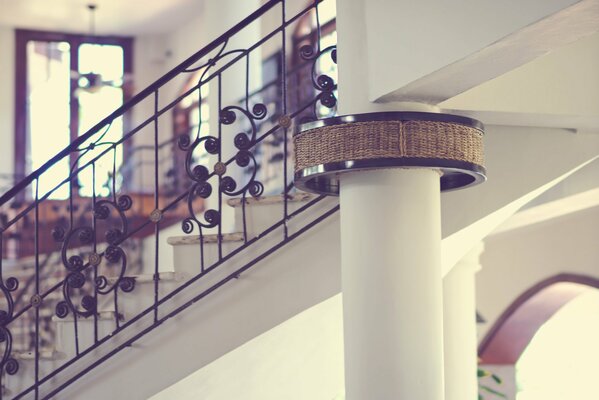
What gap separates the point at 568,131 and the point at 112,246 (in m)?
2.14

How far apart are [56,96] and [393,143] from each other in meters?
9.64

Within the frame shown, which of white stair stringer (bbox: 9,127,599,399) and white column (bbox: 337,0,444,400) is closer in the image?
white column (bbox: 337,0,444,400)

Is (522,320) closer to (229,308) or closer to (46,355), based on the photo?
(229,308)

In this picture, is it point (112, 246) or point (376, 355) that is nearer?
point (376, 355)

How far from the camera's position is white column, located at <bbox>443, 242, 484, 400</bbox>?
18.1 feet

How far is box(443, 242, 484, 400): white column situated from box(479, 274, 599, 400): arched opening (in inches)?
106

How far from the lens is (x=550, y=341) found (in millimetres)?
10422

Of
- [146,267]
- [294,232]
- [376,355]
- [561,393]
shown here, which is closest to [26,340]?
[146,267]

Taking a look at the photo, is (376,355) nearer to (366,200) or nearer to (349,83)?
(366,200)

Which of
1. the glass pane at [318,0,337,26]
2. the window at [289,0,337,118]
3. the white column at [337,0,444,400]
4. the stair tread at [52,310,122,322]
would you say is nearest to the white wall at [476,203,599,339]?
the window at [289,0,337,118]

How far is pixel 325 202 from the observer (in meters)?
4.40

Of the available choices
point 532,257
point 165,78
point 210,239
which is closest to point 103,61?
point 532,257

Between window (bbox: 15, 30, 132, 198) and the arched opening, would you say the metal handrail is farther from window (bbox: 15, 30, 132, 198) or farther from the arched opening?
window (bbox: 15, 30, 132, 198)

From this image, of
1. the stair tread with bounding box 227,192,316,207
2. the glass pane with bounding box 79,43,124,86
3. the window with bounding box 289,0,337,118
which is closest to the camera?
the stair tread with bounding box 227,192,316,207
